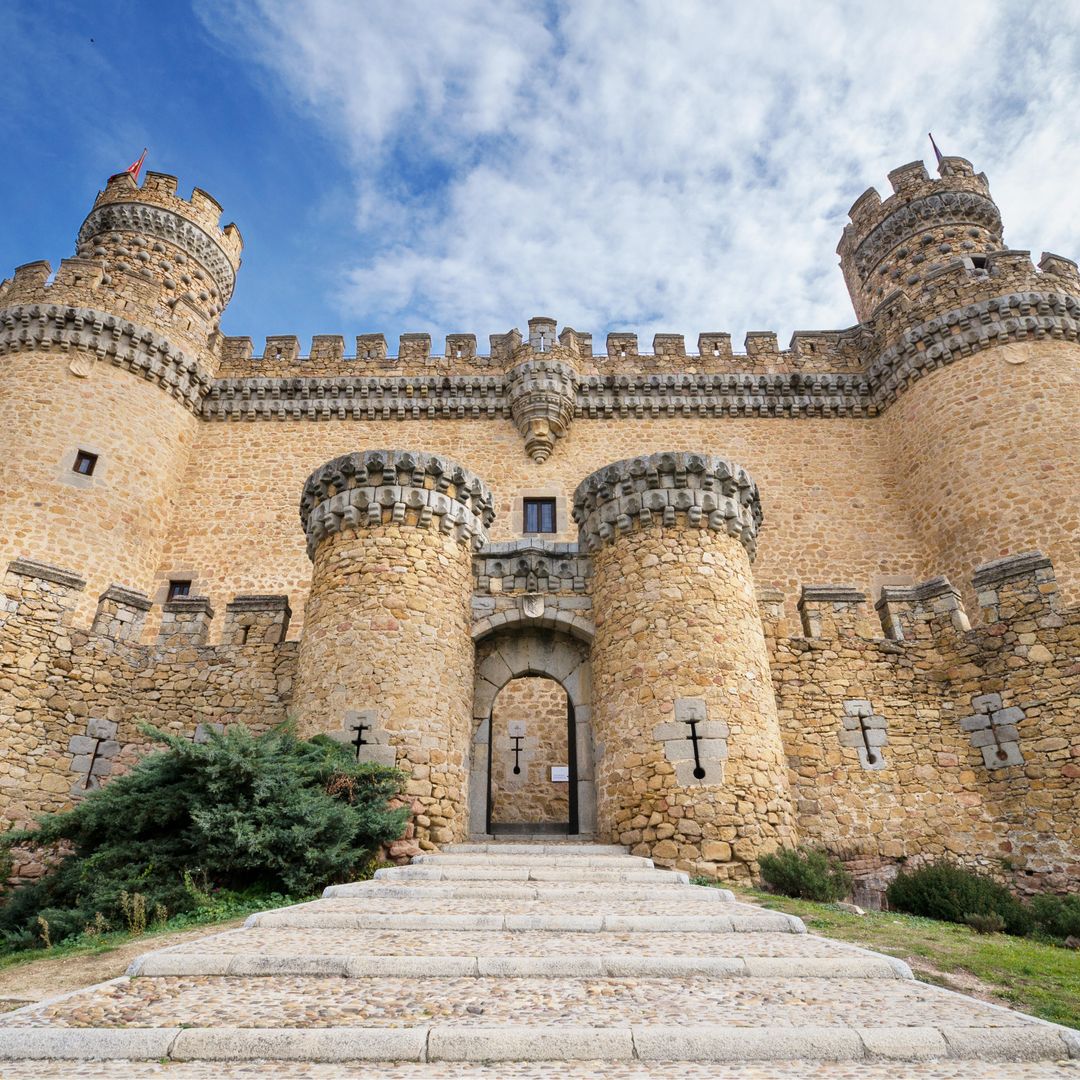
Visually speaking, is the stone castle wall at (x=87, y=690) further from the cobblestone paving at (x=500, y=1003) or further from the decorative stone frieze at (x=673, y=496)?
the cobblestone paving at (x=500, y=1003)

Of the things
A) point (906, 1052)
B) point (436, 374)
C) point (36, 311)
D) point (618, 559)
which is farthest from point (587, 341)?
point (906, 1052)

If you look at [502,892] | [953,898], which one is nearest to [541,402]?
[953,898]

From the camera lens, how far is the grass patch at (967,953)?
395 cm

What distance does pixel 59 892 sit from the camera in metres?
6.51

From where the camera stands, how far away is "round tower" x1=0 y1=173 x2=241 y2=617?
14.2m

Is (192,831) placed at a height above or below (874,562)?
below

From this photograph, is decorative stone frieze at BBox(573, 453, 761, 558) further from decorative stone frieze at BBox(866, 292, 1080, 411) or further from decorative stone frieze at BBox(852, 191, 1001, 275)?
decorative stone frieze at BBox(852, 191, 1001, 275)

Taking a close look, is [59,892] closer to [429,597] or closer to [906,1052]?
[429,597]

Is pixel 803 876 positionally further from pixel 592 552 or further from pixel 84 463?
pixel 84 463

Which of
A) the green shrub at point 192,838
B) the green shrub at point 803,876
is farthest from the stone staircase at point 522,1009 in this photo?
the green shrub at point 803,876

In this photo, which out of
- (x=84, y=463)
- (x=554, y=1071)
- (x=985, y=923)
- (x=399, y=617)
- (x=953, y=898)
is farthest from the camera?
(x=84, y=463)

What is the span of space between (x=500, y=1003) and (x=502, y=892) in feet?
8.42

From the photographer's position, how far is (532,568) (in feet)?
33.2

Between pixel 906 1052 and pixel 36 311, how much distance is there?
19181 mm
